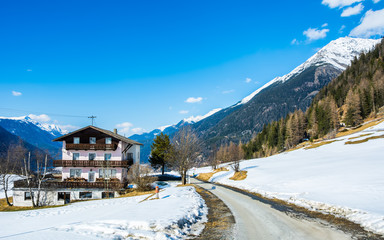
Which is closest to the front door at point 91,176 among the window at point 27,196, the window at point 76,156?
the window at point 76,156

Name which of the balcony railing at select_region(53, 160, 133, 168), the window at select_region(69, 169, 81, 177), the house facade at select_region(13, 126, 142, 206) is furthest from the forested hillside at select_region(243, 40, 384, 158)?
the window at select_region(69, 169, 81, 177)

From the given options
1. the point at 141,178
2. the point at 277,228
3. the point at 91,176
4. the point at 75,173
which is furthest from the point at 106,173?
the point at 277,228

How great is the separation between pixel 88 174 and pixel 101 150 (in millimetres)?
4683

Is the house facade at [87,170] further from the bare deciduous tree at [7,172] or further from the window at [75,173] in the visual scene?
the bare deciduous tree at [7,172]

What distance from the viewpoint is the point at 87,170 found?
135 ft

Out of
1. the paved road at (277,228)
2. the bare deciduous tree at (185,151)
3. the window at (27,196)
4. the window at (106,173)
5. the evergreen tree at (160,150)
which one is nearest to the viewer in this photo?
the paved road at (277,228)

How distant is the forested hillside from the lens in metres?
85.6

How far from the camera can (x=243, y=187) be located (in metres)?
30.6

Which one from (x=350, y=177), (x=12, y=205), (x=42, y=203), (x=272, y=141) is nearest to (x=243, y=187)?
(x=350, y=177)

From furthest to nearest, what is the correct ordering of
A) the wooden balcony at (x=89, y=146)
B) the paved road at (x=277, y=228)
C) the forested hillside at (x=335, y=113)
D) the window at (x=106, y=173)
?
the forested hillside at (x=335, y=113) < the wooden balcony at (x=89, y=146) < the window at (x=106, y=173) < the paved road at (x=277, y=228)

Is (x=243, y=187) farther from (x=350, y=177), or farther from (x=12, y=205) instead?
(x=12, y=205)

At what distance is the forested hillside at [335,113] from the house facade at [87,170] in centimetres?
7055

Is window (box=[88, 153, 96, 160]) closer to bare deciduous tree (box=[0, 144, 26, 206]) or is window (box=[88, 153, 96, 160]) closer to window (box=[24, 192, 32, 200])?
window (box=[24, 192, 32, 200])

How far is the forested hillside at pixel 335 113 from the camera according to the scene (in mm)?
85637
